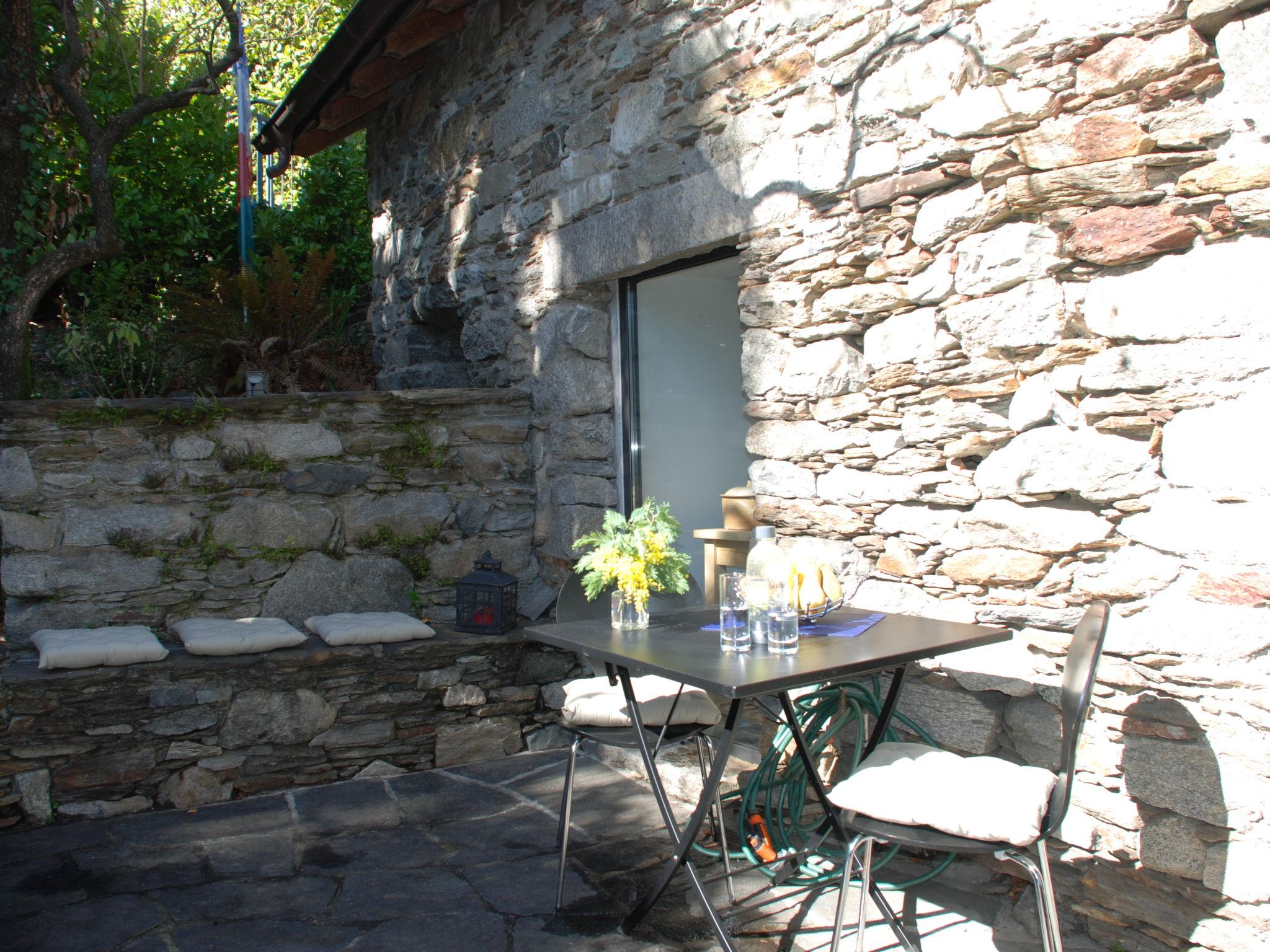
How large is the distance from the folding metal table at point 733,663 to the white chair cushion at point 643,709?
15 cm

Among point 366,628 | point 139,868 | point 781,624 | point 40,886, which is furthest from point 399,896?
point 781,624

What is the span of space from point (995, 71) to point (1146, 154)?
0.46 m

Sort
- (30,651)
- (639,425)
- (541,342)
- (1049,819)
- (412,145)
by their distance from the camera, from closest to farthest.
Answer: (1049,819) < (30,651) < (639,425) < (541,342) < (412,145)

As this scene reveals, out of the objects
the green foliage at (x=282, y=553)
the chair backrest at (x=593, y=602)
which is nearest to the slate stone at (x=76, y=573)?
the green foliage at (x=282, y=553)

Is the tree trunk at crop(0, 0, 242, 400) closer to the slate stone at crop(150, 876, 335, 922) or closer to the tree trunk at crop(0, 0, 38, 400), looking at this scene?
the tree trunk at crop(0, 0, 38, 400)

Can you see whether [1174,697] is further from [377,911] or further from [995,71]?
[377,911]

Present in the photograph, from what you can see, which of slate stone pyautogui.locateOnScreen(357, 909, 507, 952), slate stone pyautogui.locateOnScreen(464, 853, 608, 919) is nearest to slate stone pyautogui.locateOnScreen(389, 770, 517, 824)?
slate stone pyautogui.locateOnScreen(464, 853, 608, 919)

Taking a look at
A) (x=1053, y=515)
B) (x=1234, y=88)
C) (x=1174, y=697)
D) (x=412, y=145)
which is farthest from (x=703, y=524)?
(x=412, y=145)

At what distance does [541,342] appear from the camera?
459cm

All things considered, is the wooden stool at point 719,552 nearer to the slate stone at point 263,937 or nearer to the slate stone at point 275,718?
the slate stone at point 275,718

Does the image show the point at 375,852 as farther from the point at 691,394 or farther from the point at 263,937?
the point at 691,394

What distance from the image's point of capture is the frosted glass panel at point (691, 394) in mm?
3918

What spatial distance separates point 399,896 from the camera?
2875 mm

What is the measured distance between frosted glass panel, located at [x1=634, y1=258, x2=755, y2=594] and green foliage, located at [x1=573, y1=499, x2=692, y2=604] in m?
1.13
